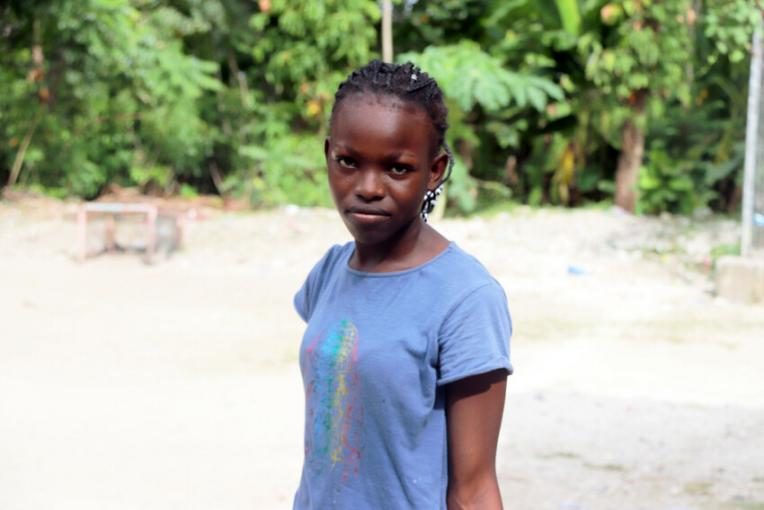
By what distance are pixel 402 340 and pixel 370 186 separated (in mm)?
220

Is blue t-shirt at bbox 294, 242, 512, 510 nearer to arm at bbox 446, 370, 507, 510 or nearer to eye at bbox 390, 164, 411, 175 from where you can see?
arm at bbox 446, 370, 507, 510

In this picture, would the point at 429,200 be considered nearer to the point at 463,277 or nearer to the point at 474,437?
the point at 463,277

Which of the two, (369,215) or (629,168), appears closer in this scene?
(369,215)

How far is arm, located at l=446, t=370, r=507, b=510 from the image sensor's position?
1.48 metres

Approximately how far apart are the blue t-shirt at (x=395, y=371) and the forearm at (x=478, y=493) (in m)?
0.03

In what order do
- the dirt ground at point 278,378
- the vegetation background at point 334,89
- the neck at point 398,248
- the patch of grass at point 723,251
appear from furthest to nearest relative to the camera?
the vegetation background at point 334,89 < the patch of grass at point 723,251 < the dirt ground at point 278,378 < the neck at point 398,248

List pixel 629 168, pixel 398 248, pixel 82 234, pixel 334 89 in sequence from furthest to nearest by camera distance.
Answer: pixel 334 89
pixel 629 168
pixel 82 234
pixel 398 248

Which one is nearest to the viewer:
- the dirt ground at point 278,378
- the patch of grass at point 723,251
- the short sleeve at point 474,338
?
the short sleeve at point 474,338

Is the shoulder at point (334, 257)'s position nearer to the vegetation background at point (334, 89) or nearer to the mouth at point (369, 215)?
the mouth at point (369, 215)

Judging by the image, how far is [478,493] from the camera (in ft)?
5.01

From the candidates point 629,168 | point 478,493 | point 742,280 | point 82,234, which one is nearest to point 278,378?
point 742,280

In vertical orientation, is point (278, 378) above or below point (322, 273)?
below

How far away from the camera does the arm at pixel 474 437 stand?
4.85ft

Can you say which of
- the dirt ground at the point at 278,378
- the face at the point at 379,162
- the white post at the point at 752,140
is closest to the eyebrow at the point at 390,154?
the face at the point at 379,162
